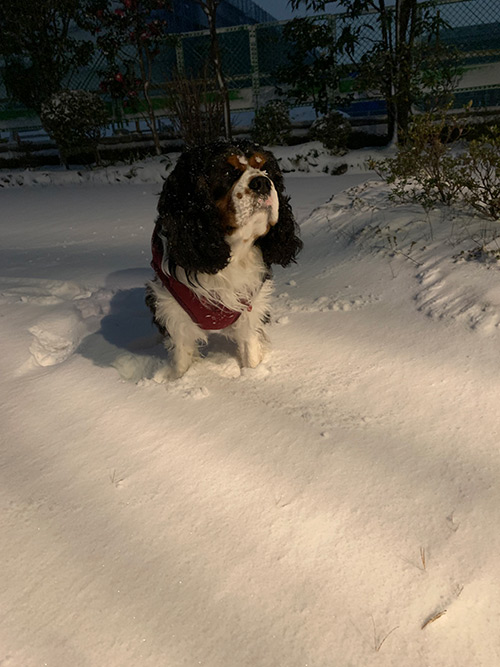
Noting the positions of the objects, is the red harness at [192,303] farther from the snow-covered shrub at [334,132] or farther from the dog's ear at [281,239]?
the snow-covered shrub at [334,132]

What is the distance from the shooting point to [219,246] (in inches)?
84.0

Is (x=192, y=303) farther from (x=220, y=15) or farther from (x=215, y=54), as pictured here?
(x=220, y=15)

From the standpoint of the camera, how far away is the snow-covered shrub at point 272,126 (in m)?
9.06

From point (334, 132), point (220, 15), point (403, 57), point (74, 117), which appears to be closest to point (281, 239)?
point (334, 132)

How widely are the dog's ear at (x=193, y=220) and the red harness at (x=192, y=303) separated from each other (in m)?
0.19

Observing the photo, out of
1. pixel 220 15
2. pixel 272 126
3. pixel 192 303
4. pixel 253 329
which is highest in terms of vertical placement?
pixel 220 15

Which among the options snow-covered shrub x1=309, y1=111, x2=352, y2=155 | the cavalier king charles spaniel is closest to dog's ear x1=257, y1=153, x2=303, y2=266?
the cavalier king charles spaniel

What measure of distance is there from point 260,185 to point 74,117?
8.79 meters

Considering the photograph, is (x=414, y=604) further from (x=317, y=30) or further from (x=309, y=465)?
(x=317, y=30)

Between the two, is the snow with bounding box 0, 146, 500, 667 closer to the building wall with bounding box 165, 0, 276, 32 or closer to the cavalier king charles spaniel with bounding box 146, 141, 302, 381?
the cavalier king charles spaniel with bounding box 146, 141, 302, 381

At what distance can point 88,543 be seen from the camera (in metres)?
1.65

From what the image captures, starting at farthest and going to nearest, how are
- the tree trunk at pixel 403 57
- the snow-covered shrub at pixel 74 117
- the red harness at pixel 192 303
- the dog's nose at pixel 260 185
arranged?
the snow-covered shrub at pixel 74 117, the tree trunk at pixel 403 57, the red harness at pixel 192 303, the dog's nose at pixel 260 185

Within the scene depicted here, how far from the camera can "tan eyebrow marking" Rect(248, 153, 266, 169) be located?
2092 mm

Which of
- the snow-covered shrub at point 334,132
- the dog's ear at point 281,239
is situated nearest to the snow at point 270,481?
the dog's ear at point 281,239
